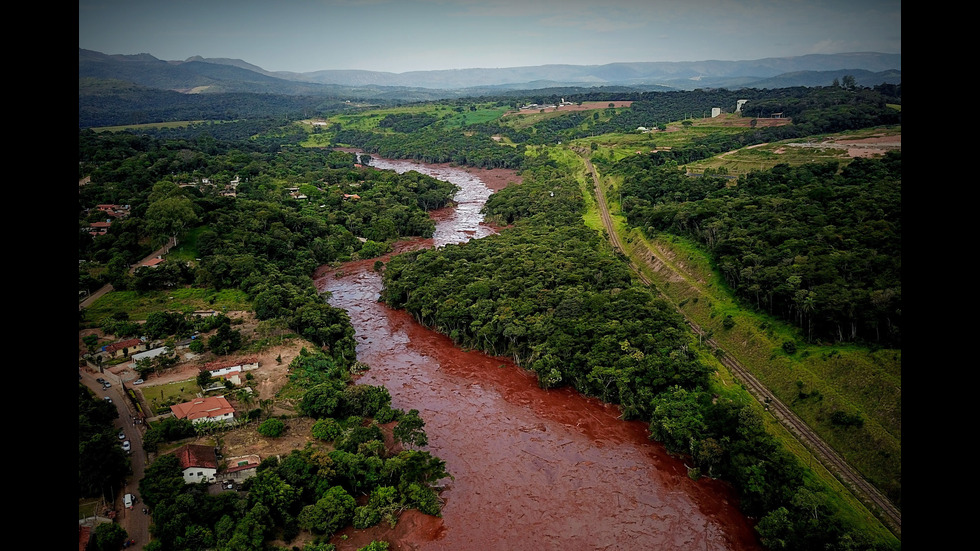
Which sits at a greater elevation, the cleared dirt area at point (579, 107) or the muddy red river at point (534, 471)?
the cleared dirt area at point (579, 107)

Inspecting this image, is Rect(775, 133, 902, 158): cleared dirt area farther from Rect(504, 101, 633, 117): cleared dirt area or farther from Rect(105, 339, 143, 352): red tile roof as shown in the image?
Rect(504, 101, 633, 117): cleared dirt area

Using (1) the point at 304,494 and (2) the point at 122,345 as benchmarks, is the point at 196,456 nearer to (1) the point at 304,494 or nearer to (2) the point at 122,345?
(1) the point at 304,494

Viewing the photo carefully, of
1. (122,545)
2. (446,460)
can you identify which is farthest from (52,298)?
(446,460)

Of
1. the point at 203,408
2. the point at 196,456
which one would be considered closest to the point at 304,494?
the point at 196,456

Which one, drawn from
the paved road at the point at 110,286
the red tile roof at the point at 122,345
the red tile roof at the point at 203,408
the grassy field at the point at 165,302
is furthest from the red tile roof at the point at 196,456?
the paved road at the point at 110,286

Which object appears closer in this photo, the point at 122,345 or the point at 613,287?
the point at 122,345

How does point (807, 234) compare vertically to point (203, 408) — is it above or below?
above

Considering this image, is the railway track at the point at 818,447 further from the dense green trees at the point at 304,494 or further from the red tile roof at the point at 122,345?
the red tile roof at the point at 122,345
